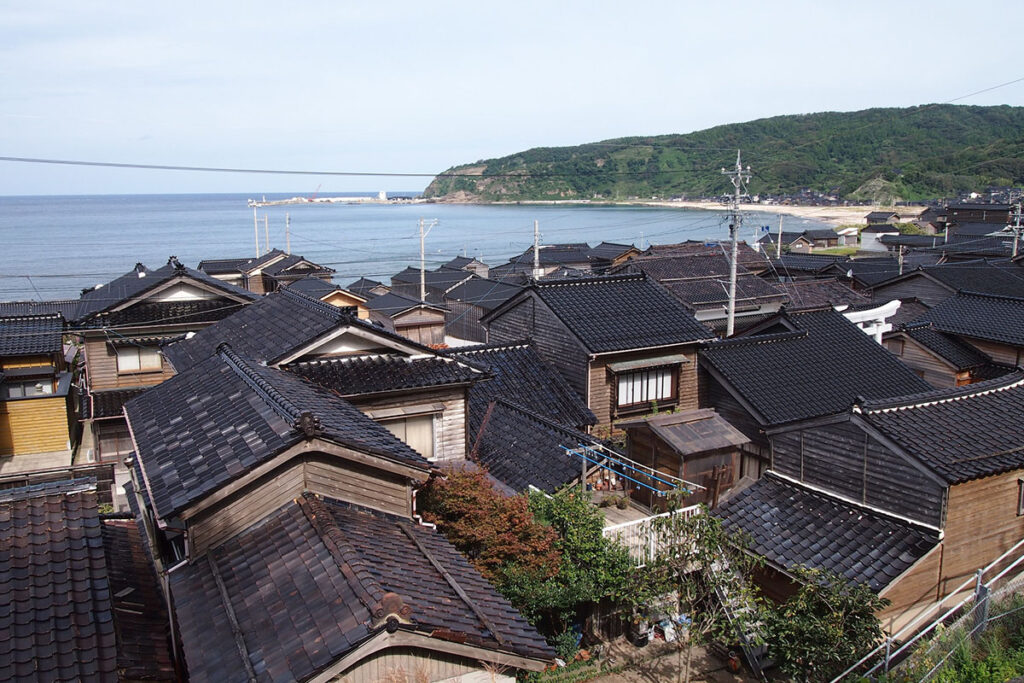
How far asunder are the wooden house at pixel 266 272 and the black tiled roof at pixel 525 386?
35.4 meters

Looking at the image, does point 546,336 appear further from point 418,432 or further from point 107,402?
point 107,402

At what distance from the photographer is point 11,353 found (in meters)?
24.9

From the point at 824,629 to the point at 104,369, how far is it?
76.0 ft

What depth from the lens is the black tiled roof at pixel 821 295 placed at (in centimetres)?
3538

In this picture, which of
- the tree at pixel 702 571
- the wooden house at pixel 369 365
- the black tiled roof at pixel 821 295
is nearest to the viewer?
the tree at pixel 702 571

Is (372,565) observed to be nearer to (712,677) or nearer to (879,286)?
(712,677)

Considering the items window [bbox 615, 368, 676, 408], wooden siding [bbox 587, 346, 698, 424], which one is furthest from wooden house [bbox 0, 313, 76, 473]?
window [bbox 615, 368, 676, 408]

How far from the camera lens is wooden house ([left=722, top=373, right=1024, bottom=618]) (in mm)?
11617

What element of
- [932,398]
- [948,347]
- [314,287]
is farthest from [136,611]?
[314,287]

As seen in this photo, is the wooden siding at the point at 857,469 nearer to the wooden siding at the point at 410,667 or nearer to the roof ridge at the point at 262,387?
the wooden siding at the point at 410,667

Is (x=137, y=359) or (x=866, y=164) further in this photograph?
(x=866, y=164)

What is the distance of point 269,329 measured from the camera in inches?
583

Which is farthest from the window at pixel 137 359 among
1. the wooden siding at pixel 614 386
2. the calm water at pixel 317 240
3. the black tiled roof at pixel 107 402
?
the calm water at pixel 317 240

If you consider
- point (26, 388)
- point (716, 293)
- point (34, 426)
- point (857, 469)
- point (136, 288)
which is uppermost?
point (136, 288)
